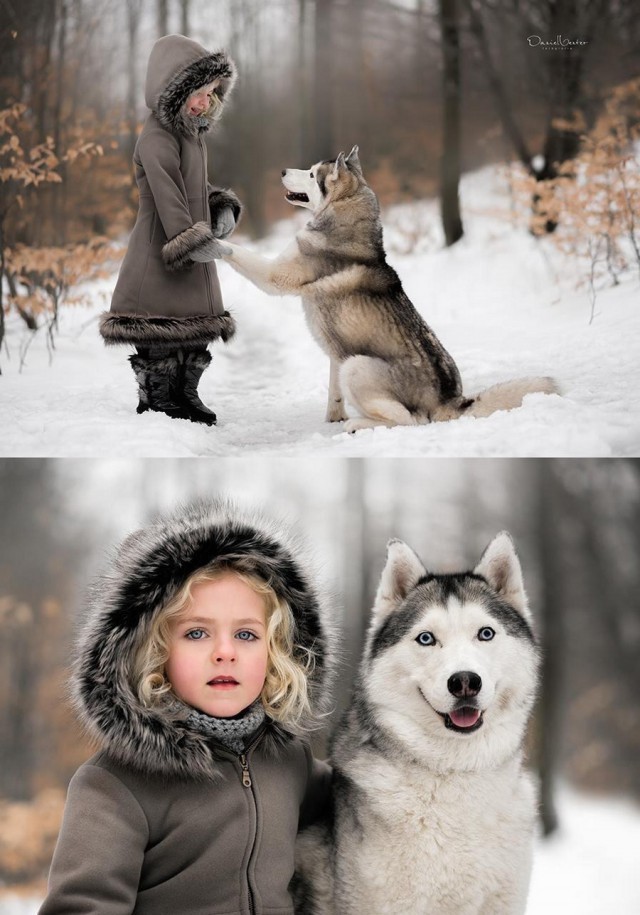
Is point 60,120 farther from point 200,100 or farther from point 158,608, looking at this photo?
point 158,608

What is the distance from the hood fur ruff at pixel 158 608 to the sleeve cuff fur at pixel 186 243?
5.41 ft

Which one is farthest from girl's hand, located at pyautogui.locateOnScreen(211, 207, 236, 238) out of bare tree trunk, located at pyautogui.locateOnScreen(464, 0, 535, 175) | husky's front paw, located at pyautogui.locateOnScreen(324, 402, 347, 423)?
bare tree trunk, located at pyautogui.locateOnScreen(464, 0, 535, 175)

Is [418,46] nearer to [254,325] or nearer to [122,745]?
[254,325]

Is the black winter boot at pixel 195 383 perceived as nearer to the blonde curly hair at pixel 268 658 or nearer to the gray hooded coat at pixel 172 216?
the gray hooded coat at pixel 172 216

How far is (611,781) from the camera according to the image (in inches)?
195

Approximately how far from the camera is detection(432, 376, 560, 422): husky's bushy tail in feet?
13.9

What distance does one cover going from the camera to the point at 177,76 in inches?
147

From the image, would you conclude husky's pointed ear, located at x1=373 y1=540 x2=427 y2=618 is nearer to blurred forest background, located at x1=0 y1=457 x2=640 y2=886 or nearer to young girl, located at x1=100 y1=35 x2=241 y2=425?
young girl, located at x1=100 y1=35 x2=241 y2=425

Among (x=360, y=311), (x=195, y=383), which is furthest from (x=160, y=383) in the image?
(x=360, y=311)

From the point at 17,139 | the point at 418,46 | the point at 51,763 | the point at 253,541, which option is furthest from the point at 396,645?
the point at 418,46

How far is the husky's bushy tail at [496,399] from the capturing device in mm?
4242

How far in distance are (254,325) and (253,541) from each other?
360 centimetres

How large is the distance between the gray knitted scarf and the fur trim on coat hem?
6.75 ft

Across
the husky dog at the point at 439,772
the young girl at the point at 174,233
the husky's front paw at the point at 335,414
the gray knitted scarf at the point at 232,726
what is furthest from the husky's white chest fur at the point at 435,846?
the husky's front paw at the point at 335,414
